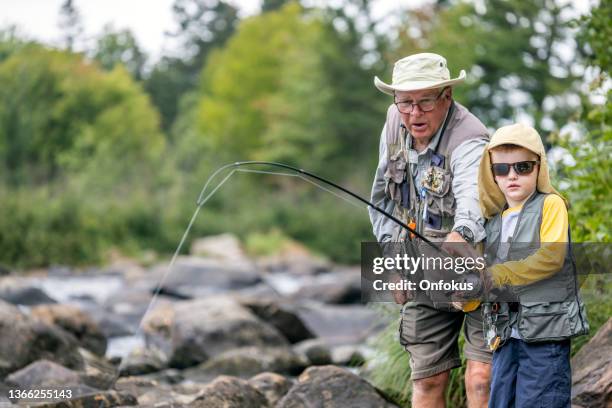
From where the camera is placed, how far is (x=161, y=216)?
95.3 feet

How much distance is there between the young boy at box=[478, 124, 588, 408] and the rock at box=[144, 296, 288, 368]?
6770 millimetres

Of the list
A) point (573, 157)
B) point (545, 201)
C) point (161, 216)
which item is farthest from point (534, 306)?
point (161, 216)

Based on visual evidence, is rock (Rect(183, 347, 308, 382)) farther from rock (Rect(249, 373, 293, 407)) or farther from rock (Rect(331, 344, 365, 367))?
rock (Rect(249, 373, 293, 407))

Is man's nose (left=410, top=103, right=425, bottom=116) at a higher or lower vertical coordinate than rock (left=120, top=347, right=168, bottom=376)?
higher

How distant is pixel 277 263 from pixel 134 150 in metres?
15.5

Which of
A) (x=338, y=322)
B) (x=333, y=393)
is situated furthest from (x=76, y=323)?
(x=333, y=393)

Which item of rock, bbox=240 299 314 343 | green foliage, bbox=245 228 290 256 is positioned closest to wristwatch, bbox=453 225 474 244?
rock, bbox=240 299 314 343

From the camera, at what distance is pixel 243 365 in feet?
30.5

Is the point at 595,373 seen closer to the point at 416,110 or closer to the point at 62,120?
the point at 416,110

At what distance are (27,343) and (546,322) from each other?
5807mm

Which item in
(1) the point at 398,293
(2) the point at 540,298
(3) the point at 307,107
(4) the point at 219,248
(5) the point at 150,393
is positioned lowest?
(4) the point at 219,248

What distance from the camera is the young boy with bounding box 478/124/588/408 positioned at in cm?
347

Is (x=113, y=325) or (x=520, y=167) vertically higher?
(x=520, y=167)

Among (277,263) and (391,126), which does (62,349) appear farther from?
(277,263)
